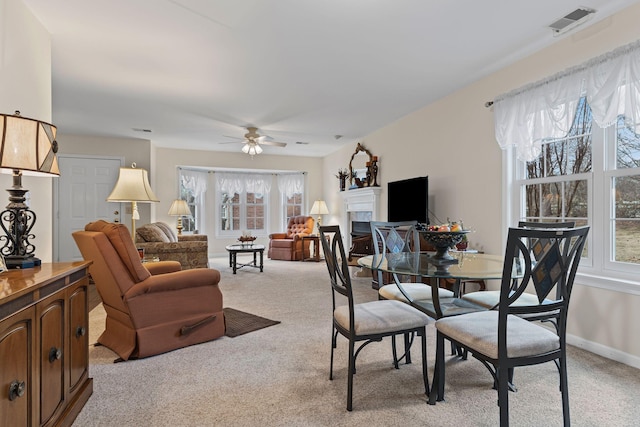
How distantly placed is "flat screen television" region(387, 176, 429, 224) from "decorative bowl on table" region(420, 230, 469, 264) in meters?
2.05

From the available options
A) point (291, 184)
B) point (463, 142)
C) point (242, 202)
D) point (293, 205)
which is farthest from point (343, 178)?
point (463, 142)

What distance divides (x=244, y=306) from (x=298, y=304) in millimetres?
632

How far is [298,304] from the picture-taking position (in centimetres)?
414

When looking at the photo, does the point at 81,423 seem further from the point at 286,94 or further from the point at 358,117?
the point at 358,117

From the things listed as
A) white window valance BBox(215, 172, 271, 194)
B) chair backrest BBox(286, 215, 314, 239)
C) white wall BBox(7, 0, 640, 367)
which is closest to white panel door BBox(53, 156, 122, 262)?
white wall BBox(7, 0, 640, 367)

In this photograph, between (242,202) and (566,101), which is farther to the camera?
(242,202)

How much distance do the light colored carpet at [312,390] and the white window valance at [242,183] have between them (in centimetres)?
621

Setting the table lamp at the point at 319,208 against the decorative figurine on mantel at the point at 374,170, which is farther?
the table lamp at the point at 319,208

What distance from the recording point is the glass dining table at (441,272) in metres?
1.96

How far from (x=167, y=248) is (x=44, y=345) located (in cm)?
384

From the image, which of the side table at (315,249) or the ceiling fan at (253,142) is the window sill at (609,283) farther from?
the side table at (315,249)

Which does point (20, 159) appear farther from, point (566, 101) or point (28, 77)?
point (566, 101)

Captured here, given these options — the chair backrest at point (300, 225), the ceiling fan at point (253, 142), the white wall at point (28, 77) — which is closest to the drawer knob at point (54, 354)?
the white wall at point (28, 77)

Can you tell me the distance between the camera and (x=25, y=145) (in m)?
1.66
